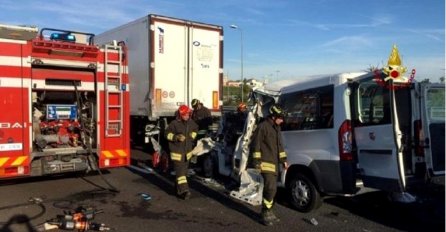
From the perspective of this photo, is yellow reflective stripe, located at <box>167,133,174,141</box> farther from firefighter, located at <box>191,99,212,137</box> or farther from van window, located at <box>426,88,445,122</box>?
van window, located at <box>426,88,445,122</box>

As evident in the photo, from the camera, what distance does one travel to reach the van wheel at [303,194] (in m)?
7.20

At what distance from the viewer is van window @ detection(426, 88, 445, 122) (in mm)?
6709

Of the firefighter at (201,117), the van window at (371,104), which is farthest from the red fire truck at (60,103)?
the van window at (371,104)

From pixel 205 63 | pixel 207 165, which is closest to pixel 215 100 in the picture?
pixel 205 63

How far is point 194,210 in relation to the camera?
771 centimetres

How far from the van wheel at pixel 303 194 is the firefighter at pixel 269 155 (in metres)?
0.47

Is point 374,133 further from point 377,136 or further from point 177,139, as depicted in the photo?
point 177,139

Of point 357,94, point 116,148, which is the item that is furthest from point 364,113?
point 116,148

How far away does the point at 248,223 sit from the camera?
22.9ft

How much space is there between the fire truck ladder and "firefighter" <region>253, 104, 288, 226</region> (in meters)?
3.56

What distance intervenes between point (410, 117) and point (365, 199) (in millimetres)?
2071

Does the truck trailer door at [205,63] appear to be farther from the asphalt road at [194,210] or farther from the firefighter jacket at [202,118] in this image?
the asphalt road at [194,210]

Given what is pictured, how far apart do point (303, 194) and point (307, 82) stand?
1650 mm

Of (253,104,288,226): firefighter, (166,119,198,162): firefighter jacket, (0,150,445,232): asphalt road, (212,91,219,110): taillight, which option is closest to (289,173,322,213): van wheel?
(0,150,445,232): asphalt road
